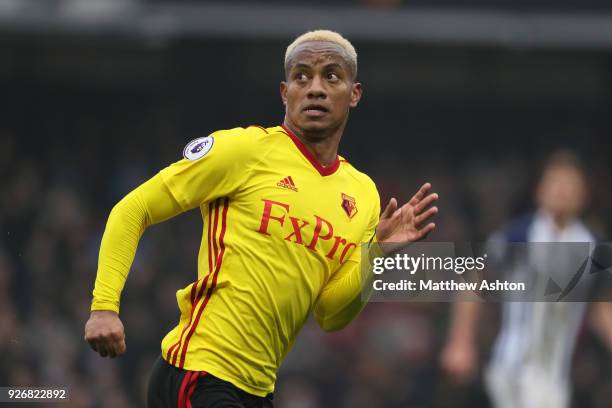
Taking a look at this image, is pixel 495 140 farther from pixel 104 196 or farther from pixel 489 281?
pixel 489 281

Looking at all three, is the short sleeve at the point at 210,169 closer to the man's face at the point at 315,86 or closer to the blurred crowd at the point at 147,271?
the man's face at the point at 315,86

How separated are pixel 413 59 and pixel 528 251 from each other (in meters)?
6.59

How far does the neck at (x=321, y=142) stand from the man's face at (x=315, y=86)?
3cm

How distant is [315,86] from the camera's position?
502 cm

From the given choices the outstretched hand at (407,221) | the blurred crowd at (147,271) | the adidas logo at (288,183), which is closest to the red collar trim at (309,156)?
the adidas logo at (288,183)

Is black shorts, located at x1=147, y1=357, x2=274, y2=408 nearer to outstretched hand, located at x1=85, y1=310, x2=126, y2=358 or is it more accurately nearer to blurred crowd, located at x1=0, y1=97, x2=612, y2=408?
outstretched hand, located at x1=85, y1=310, x2=126, y2=358

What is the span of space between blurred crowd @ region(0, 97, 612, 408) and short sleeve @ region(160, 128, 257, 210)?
6.37 meters

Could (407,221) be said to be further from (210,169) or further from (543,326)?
(543,326)

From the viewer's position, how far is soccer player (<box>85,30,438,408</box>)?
4.82 meters

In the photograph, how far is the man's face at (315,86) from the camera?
5039mm

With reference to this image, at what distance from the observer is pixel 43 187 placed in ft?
45.4

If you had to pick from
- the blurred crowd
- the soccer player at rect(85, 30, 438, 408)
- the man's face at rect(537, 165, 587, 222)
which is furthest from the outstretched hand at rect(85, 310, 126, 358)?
the blurred crowd

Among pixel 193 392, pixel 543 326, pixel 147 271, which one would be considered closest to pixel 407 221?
pixel 193 392

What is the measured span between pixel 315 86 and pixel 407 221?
24.4 inches
